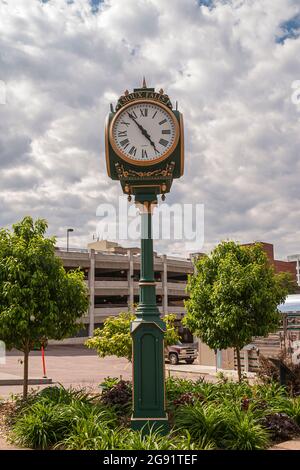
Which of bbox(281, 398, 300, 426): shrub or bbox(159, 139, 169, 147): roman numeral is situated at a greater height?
bbox(159, 139, 169, 147): roman numeral

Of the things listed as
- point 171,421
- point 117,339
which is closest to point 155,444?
point 171,421

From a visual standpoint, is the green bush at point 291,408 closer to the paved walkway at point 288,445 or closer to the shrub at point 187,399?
the paved walkway at point 288,445

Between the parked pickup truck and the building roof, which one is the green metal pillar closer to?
the building roof

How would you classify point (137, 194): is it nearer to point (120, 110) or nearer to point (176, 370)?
point (120, 110)

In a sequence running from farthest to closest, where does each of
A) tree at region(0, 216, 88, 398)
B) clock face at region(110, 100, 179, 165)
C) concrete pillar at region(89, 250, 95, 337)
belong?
1. concrete pillar at region(89, 250, 95, 337)
2. tree at region(0, 216, 88, 398)
3. clock face at region(110, 100, 179, 165)

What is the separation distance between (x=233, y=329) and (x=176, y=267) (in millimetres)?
51348

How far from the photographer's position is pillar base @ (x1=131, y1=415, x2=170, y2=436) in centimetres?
802

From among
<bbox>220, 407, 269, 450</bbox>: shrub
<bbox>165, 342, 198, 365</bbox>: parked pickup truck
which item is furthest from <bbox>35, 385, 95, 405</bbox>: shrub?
<bbox>165, 342, 198, 365</bbox>: parked pickup truck

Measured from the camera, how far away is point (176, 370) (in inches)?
941

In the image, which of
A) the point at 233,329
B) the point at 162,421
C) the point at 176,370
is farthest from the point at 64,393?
the point at 176,370

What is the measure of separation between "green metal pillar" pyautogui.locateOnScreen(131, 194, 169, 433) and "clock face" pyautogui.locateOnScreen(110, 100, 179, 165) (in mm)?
1663

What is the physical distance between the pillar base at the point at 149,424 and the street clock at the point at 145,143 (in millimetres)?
3922

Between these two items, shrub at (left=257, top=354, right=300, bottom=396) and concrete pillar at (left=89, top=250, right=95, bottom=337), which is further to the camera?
concrete pillar at (left=89, top=250, right=95, bottom=337)

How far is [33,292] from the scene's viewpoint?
10656mm
